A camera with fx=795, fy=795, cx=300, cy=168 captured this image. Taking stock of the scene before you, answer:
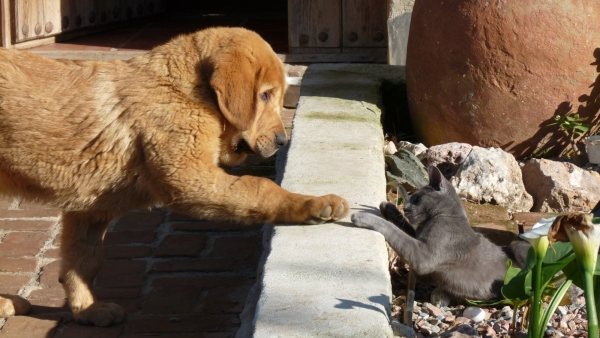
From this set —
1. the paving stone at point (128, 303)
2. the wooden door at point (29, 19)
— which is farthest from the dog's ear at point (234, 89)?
the wooden door at point (29, 19)

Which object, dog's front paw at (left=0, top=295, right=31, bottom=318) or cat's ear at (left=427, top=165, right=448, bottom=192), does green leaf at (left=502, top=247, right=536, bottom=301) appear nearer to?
cat's ear at (left=427, top=165, right=448, bottom=192)

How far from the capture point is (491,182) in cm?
462

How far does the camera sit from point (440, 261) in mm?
3641

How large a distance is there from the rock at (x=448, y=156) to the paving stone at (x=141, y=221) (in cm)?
180

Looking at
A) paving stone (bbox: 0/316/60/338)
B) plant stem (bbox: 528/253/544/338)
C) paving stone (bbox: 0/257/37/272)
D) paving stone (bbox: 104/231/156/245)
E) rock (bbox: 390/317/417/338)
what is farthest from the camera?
paving stone (bbox: 104/231/156/245)

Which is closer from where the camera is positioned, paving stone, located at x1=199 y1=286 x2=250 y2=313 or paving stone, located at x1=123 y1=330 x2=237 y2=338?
paving stone, located at x1=123 y1=330 x2=237 y2=338

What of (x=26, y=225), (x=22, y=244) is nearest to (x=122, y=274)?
(x=22, y=244)

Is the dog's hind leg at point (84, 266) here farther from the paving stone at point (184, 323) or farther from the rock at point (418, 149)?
the rock at point (418, 149)

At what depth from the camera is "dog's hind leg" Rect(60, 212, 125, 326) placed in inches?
150

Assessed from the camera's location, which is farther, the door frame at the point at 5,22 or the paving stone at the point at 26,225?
the door frame at the point at 5,22

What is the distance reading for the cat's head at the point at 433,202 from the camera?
3832mm

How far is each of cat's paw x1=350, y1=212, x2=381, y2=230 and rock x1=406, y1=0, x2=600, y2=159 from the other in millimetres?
1796

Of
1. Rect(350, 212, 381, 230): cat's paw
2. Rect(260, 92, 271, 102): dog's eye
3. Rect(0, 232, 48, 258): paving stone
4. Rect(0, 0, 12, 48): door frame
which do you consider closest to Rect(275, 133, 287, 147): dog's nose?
Rect(260, 92, 271, 102): dog's eye

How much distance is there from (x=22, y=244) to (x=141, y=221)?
753 mm
